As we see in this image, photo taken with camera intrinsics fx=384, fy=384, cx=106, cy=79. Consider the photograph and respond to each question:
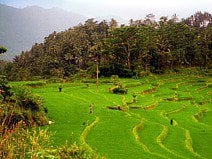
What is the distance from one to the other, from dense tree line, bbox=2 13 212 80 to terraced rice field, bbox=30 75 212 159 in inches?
696

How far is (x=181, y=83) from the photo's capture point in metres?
63.7

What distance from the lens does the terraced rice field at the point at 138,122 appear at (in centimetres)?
2350

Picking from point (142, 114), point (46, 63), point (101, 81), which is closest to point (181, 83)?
point (101, 81)

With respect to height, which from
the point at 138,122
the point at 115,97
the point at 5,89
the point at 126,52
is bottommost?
the point at 138,122

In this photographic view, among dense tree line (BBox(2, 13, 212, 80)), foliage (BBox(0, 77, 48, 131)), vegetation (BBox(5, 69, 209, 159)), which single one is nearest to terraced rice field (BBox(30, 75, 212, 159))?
vegetation (BBox(5, 69, 209, 159))

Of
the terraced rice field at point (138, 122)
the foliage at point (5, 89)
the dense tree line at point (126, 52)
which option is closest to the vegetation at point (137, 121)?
the terraced rice field at point (138, 122)

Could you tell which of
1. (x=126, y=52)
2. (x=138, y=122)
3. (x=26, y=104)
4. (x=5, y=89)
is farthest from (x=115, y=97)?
(x=126, y=52)

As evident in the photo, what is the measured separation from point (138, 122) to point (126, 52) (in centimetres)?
4488

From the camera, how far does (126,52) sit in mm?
75688

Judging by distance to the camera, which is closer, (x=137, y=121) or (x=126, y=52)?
(x=137, y=121)

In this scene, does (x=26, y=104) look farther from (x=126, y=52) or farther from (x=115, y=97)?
(x=126, y=52)

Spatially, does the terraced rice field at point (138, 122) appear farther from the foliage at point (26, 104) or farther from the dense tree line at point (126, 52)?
the dense tree line at point (126, 52)

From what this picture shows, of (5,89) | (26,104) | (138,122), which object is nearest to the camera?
(5,89)

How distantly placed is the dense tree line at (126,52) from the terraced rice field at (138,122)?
17681 mm
